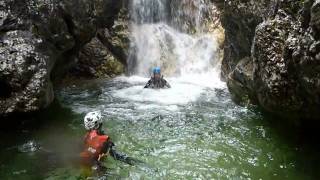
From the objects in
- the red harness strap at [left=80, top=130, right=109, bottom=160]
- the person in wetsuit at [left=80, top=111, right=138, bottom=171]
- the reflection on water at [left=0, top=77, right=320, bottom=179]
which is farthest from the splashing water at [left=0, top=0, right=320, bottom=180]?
the red harness strap at [left=80, top=130, right=109, bottom=160]

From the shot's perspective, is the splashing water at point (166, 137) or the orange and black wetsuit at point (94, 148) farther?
the splashing water at point (166, 137)

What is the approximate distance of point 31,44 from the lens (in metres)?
12.0

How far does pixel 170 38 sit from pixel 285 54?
47.7 ft

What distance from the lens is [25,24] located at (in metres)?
12.3

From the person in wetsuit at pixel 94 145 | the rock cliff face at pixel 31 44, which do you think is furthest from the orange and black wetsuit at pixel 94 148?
the rock cliff face at pixel 31 44

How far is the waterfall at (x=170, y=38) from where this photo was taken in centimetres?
2270

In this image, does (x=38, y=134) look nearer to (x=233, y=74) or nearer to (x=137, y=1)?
(x=233, y=74)

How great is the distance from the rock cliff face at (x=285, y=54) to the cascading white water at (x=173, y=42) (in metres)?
7.92

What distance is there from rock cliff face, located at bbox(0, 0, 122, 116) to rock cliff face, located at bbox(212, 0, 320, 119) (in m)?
5.73

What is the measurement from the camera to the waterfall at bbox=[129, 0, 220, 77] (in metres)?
22.7

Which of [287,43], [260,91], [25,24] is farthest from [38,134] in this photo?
[287,43]

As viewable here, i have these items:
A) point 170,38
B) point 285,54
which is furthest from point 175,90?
point 285,54

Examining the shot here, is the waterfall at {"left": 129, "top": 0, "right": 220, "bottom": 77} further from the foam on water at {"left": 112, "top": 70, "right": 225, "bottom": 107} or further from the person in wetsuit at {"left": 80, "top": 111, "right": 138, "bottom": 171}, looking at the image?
the person in wetsuit at {"left": 80, "top": 111, "right": 138, "bottom": 171}

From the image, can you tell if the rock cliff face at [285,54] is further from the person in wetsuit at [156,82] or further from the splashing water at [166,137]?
the person in wetsuit at [156,82]
